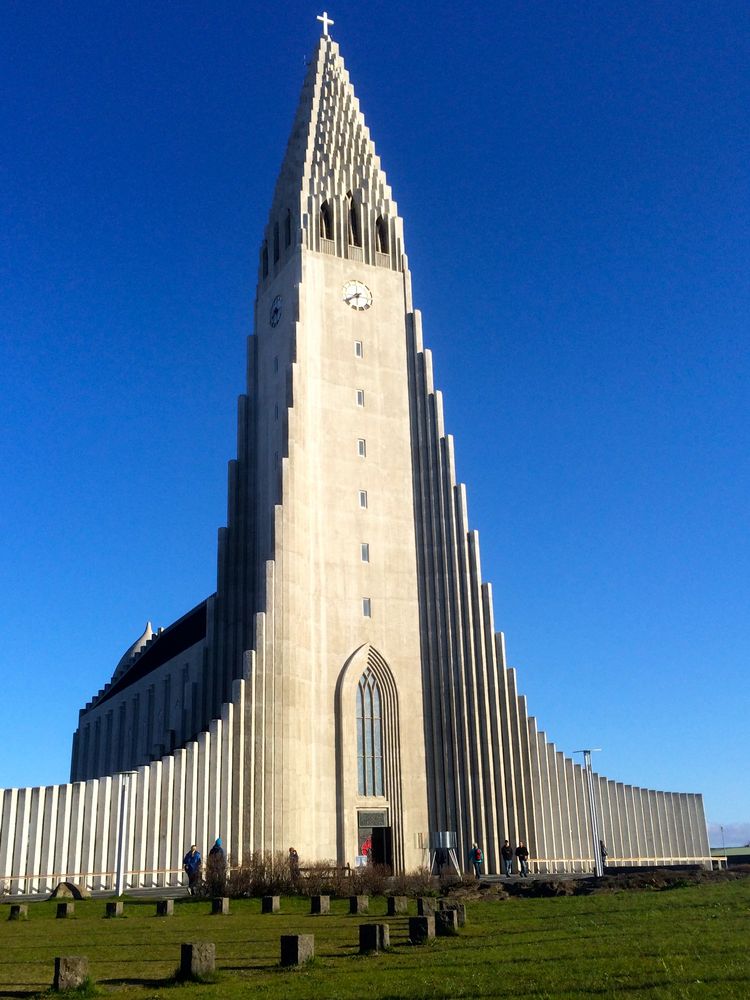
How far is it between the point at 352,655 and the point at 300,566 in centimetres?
445

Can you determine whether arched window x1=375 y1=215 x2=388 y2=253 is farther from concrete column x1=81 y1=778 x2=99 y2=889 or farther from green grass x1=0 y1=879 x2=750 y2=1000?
green grass x1=0 y1=879 x2=750 y2=1000

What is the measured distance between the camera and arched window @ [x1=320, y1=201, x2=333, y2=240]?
163 feet

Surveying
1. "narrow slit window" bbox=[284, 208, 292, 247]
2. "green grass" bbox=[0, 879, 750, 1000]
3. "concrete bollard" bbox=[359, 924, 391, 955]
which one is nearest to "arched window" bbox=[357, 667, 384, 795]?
"green grass" bbox=[0, 879, 750, 1000]

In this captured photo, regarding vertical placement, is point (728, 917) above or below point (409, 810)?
below

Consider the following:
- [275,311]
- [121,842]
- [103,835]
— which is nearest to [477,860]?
[103,835]

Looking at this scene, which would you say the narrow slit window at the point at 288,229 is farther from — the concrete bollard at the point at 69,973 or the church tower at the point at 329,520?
the concrete bollard at the point at 69,973

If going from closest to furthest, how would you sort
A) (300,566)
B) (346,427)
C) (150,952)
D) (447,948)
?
(447,948) < (150,952) < (300,566) < (346,427)

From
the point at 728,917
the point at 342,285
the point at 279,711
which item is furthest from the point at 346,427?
the point at 728,917

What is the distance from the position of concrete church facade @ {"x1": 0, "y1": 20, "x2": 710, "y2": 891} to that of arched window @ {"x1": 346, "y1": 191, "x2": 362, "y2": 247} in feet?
0.45

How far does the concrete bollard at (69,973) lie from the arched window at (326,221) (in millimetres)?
42449

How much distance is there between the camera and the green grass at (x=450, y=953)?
10078 mm

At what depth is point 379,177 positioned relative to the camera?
52.6m

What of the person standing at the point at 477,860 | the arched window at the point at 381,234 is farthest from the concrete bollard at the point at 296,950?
the arched window at the point at 381,234

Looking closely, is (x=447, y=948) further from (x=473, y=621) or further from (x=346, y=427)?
(x=346, y=427)
